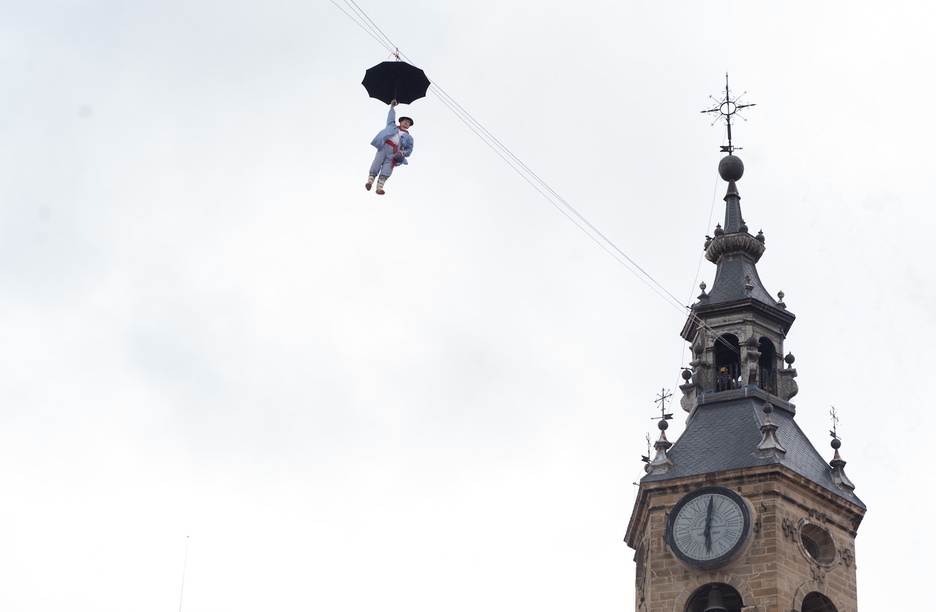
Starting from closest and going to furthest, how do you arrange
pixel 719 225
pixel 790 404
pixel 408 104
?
pixel 408 104 < pixel 790 404 < pixel 719 225

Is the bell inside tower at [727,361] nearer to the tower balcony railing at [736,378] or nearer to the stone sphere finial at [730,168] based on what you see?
the tower balcony railing at [736,378]

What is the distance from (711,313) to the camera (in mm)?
75688

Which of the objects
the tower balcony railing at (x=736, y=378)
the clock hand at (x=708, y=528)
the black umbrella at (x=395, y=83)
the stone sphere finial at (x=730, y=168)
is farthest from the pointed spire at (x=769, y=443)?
the black umbrella at (x=395, y=83)

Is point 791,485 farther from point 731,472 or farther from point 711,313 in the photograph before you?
point 711,313

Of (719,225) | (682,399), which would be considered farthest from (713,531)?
(719,225)

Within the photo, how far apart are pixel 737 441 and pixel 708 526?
388cm

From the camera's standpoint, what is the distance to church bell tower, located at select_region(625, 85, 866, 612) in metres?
66.6

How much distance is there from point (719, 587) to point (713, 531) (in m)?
1.67

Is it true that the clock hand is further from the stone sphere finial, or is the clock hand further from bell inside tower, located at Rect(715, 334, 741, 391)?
the stone sphere finial

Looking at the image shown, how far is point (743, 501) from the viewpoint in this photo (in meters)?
67.8

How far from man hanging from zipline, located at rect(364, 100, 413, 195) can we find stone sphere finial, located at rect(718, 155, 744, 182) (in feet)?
108

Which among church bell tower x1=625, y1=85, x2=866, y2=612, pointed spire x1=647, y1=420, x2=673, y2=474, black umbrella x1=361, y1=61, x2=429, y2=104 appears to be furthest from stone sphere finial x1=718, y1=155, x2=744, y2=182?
black umbrella x1=361, y1=61, x2=429, y2=104

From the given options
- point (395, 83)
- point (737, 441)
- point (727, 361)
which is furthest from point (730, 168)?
point (395, 83)

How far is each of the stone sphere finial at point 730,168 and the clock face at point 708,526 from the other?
17.7 m
